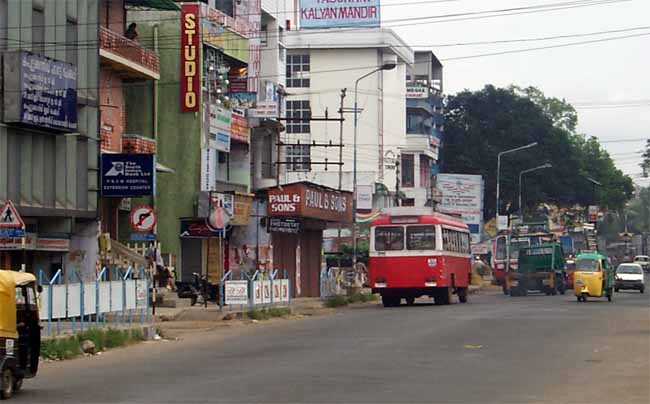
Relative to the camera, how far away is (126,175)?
1485 inches

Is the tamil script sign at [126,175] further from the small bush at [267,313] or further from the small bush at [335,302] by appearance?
the small bush at [335,302]

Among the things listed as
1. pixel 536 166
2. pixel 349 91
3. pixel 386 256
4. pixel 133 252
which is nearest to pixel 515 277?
pixel 386 256

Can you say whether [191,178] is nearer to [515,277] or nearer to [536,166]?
[515,277]

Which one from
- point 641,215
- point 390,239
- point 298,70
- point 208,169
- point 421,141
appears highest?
point 298,70

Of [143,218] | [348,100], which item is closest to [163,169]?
[143,218]

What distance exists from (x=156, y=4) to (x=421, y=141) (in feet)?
173

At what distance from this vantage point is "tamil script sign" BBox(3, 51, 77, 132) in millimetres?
32469

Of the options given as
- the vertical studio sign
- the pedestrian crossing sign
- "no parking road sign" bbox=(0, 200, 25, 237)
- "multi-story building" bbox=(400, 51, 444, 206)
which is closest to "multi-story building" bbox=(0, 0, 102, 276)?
the vertical studio sign

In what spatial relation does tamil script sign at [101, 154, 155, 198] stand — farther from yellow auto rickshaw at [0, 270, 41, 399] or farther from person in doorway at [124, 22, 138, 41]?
yellow auto rickshaw at [0, 270, 41, 399]

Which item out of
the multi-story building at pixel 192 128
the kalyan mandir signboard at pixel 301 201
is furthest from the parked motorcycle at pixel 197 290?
the kalyan mandir signboard at pixel 301 201

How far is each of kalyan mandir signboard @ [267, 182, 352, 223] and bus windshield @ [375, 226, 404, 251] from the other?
8.57 m

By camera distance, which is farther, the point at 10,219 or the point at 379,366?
the point at 10,219

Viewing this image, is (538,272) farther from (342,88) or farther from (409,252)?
(342,88)

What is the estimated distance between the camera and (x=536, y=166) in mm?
98312
